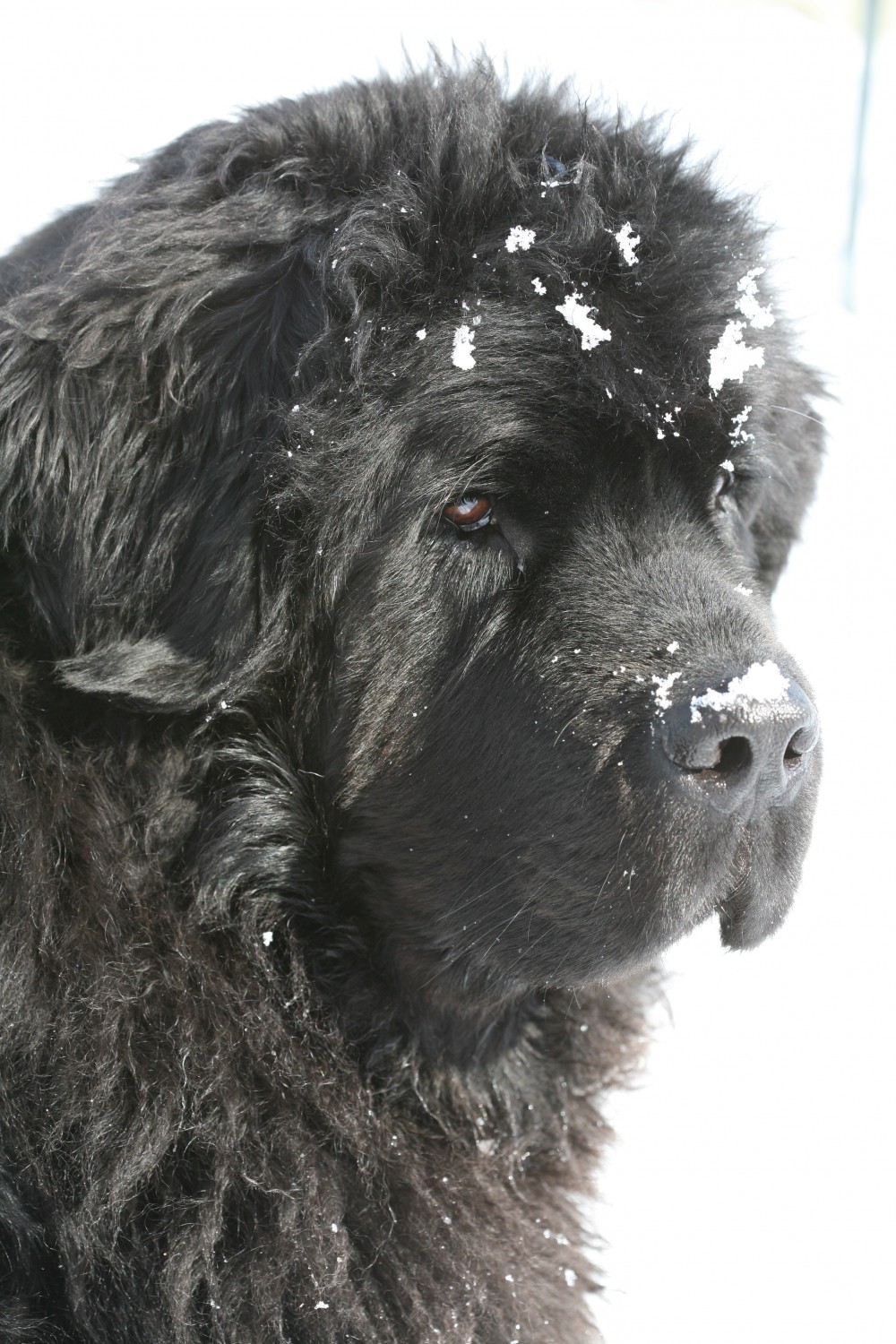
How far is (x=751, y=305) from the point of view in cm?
221

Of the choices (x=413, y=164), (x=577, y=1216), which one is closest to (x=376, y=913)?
(x=577, y=1216)

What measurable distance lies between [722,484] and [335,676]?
0.79 metres

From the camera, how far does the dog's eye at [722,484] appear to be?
7.43ft

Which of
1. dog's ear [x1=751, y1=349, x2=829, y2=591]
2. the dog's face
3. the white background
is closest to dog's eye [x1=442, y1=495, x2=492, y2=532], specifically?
the dog's face

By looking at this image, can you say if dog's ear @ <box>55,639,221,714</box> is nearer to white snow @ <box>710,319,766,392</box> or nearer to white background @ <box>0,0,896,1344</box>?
white snow @ <box>710,319,766,392</box>

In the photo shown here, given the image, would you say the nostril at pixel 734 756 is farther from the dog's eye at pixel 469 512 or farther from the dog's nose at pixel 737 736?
the dog's eye at pixel 469 512

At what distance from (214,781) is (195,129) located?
126 cm

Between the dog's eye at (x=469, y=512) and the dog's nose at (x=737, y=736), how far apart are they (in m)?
0.43

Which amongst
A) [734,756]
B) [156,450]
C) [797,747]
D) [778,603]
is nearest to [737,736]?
[734,756]

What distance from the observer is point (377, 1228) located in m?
2.15

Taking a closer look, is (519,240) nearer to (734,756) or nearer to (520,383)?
(520,383)

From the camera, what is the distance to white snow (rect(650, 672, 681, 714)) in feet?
6.32

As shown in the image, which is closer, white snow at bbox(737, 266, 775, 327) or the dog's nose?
the dog's nose

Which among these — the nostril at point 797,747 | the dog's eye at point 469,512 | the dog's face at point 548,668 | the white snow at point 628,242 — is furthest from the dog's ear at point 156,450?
the nostril at point 797,747
